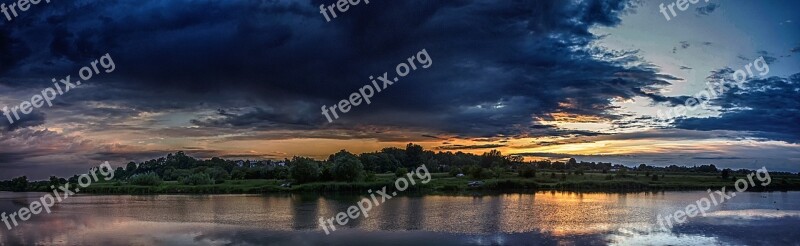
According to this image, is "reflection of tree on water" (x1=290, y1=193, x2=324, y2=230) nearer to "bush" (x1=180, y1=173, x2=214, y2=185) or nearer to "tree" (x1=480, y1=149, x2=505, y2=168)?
"bush" (x1=180, y1=173, x2=214, y2=185)

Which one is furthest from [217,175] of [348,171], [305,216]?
[305,216]

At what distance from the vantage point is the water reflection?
105 ft

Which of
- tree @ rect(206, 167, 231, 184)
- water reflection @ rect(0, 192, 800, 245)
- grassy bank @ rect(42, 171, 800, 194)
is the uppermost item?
tree @ rect(206, 167, 231, 184)

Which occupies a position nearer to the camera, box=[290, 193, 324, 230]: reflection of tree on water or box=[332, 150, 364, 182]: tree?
box=[290, 193, 324, 230]: reflection of tree on water

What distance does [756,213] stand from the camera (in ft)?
157

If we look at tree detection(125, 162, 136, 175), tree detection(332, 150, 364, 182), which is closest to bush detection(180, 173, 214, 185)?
tree detection(332, 150, 364, 182)

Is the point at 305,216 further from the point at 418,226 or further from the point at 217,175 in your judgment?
the point at 217,175

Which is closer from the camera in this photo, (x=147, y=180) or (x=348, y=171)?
(x=348, y=171)

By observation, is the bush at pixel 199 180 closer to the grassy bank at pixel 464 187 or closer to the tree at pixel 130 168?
the grassy bank at pixel 464 187

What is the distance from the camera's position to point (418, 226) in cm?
3769

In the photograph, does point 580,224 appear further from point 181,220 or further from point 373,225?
point 181,220

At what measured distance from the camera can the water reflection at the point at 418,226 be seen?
1262 inches

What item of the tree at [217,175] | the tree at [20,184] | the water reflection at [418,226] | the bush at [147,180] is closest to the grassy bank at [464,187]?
the bush at [147,180]

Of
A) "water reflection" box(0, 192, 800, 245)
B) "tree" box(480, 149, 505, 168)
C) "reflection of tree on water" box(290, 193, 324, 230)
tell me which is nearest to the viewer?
"water reflection" box(0, 192, 800, 245)
